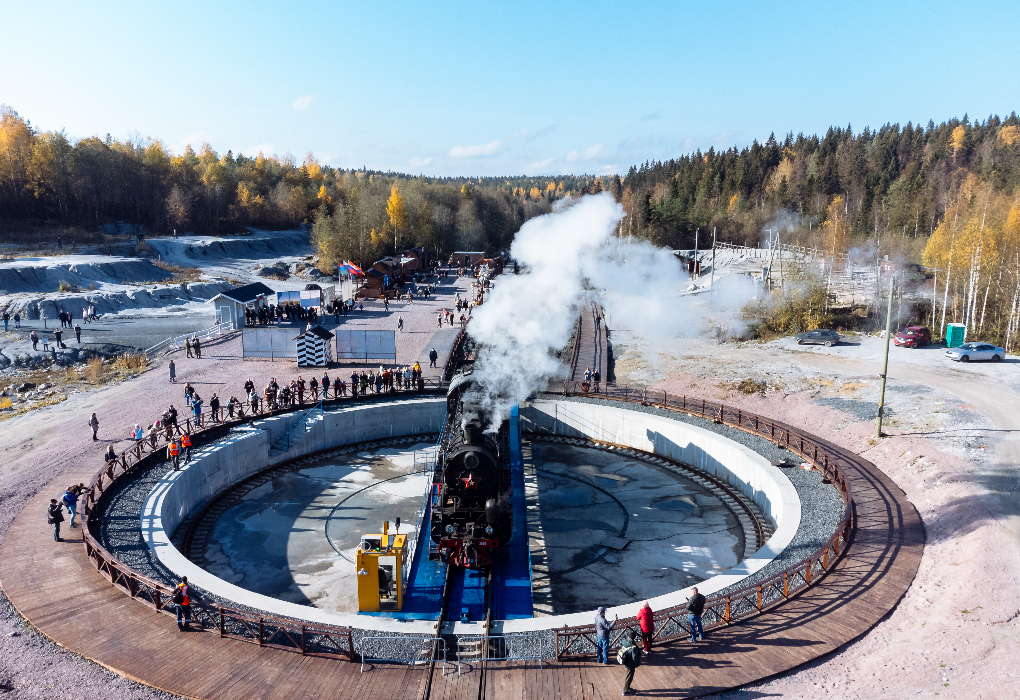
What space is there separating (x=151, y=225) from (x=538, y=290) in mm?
107576

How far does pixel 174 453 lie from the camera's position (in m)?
25.4

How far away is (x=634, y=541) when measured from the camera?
971 inches

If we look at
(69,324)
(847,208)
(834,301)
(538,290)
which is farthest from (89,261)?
(847,208)

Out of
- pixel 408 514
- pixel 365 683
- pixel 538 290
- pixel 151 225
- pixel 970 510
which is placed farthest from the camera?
pixel 151 225

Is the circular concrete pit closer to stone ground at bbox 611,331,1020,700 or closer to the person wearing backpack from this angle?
the person wearing backpack

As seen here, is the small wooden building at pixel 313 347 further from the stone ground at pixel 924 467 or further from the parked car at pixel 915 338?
the parked car at pixel 915 338

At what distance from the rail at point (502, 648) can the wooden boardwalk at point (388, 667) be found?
0.46 meters

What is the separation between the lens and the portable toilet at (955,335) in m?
46.0

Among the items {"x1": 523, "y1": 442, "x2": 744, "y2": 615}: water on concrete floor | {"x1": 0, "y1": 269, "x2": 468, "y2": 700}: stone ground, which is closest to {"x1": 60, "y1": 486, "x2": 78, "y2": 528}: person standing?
{"x1": 0, "y1": 269, "x2": 468, "y2": 700}: stone ground

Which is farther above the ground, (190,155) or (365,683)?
(190,155)

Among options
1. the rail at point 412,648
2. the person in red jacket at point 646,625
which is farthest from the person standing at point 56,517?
the person in red jacket at point 646,625

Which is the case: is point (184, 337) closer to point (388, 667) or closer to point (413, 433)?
point (413, 433)

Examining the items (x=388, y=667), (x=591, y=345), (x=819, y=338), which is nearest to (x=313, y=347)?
(x=591, y=345)

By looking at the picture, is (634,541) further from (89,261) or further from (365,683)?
(89,261)
